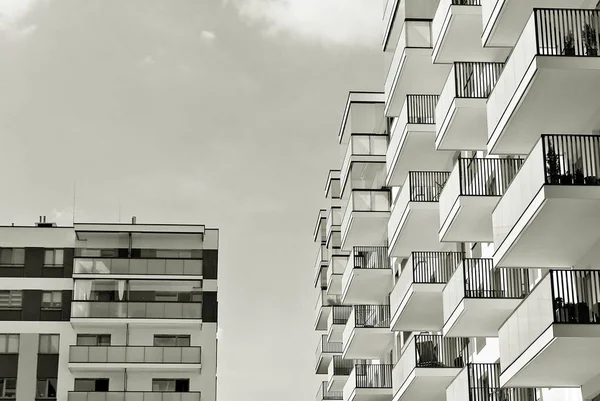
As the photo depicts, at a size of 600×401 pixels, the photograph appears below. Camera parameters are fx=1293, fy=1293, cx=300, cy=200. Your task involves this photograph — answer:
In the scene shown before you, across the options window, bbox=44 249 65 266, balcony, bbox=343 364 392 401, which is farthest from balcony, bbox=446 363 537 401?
window, bbox=44 249 65 266

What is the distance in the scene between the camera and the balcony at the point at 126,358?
69.6 m

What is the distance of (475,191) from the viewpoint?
114 feet

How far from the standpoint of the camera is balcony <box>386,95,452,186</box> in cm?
4253

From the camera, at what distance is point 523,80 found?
27094 millimetres

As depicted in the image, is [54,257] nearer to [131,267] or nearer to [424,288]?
[131,267]

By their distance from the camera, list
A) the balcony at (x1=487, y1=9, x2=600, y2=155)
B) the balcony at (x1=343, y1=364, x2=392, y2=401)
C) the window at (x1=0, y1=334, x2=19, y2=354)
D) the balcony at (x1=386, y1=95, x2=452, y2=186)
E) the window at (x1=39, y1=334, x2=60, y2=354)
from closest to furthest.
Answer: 1. the balcony at (x1=487, y1=9, x2=600, y2=155)
2. the balcony at (x1=386, y1=95, x2=452, y2=186)
3. the balcony at (x1=343, y1=364, x2=392, y2=401)
4. the window at (x1=39, y1=334, x2=60, y2=354)
5. the window at (x1=0, y1=334, x2=19, y2=354)

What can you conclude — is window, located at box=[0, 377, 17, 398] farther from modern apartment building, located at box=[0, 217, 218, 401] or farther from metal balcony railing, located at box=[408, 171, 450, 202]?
metal balcony railing, located at box=[408, 171, 450, 202]

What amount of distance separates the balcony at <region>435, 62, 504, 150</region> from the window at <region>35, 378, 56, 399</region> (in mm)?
38717

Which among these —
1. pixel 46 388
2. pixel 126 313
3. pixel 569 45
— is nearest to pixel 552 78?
pixel 569 45

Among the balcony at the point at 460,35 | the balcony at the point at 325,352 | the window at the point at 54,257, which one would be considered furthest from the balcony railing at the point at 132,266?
the balcony at the point at 460,35

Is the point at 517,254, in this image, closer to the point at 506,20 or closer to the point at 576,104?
the point at 576,104

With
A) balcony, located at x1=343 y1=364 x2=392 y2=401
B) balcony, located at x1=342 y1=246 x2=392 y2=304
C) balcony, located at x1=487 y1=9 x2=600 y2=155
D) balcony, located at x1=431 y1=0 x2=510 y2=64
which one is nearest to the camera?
balcony, located at x1=487 y1=9 x2=600 y2=155

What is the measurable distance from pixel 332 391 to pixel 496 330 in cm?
3276

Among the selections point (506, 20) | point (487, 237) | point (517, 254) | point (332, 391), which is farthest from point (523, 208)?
point (332, 391)
